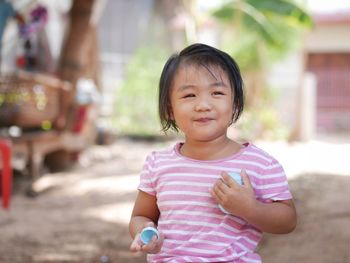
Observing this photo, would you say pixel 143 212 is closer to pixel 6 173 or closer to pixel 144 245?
pixel 144 245

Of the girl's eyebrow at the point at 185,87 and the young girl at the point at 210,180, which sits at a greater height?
the girl's eyebrow at the point at 185,87

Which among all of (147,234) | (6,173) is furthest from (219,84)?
(6,173)

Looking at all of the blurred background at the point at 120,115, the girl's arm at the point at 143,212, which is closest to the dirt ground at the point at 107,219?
the blurred background at the point at 120,115

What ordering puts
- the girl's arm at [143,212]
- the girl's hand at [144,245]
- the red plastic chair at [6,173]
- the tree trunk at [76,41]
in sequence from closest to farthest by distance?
1. the girl's hand at [144,245]
2. the girl's arm at [143,212]
3. the red plastic chair at [6,173]
4. the tree trunk at [76,41]

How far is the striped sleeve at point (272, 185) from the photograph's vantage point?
1.78m

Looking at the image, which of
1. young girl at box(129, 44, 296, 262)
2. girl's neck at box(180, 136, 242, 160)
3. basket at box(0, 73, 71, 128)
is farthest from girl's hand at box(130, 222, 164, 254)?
basket at box(0, 73, 71, 128)

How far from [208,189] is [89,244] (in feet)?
7.83

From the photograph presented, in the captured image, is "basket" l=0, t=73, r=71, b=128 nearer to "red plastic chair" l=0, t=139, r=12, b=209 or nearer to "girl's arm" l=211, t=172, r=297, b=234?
"red plastic chair" l=0, t=139, r=12, b=209

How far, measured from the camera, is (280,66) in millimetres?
15688

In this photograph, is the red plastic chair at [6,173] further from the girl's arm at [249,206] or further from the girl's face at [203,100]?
the girl's arm at [249,206]

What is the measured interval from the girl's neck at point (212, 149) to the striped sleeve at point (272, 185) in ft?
0.47

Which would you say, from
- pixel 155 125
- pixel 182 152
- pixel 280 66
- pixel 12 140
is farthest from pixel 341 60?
pixel 182 152

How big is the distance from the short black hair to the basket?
437 cm

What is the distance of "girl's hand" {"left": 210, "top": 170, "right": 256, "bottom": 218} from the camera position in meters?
1.70
